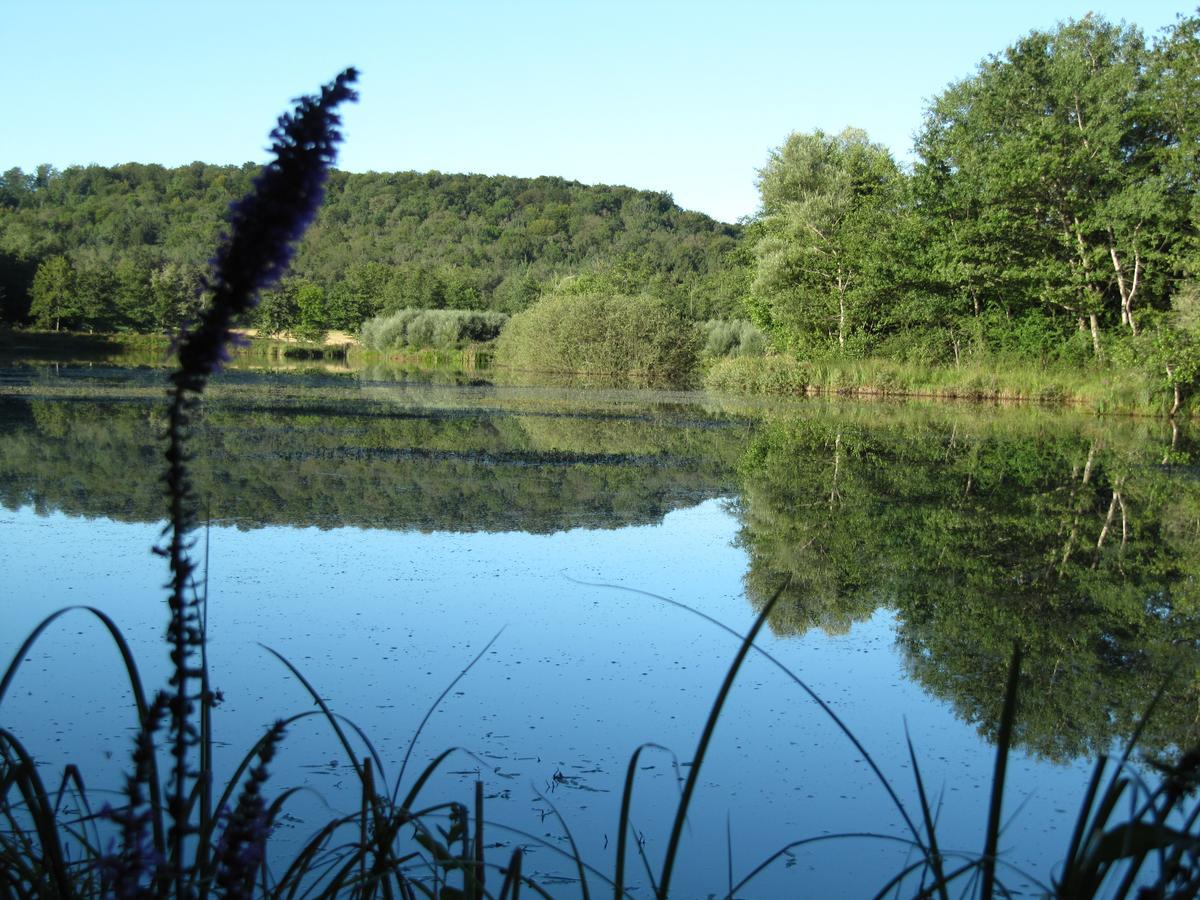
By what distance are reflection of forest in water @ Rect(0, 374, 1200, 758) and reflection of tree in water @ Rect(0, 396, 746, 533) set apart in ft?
0.14

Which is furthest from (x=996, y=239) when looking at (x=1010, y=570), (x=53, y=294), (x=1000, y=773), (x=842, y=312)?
(x=53, y=294)

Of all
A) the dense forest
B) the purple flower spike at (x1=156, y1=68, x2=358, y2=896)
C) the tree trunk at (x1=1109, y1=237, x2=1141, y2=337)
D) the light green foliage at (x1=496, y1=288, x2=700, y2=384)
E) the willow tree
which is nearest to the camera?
the purple flower spike at (x1=156, y1=68, x2=358, y2=896)

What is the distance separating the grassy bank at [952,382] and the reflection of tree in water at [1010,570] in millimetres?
8542

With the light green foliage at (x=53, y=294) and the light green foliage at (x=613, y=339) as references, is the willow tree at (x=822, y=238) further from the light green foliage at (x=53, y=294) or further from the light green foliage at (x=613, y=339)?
the light green foliage at (x=53, y=294)

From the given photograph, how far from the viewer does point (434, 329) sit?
5159 centimetres

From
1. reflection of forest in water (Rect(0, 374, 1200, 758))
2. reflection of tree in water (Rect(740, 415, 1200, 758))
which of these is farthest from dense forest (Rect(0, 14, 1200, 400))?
reflection of tree in water (Rect(740, 415, 1200, 758))

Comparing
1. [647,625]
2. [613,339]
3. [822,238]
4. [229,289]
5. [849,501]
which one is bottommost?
[647,625]

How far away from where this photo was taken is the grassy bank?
65.0ft

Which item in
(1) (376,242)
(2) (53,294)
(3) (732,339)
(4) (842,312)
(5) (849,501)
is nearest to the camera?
(5) (849,501)

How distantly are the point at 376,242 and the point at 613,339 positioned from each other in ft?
152

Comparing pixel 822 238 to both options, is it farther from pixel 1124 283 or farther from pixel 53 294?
pixel 53 294

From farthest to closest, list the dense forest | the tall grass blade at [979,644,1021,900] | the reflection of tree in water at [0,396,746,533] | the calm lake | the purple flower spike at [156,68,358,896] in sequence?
the dense forest, the reflection of tree in water at [0,396,746,533], the calm lake, the tall grass blade at [979,644,1021,900], the purple flower spike at [156,68,358,896]

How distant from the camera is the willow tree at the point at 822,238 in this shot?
27.5 meters

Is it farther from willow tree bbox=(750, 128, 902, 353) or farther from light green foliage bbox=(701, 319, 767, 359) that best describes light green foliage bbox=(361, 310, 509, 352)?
willow tree bbox=(750, 128, 902, 353)
